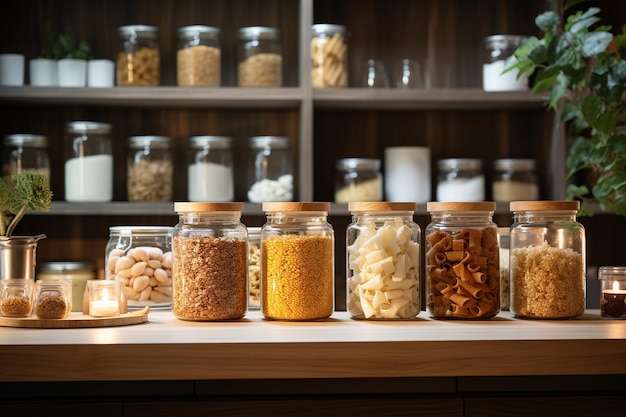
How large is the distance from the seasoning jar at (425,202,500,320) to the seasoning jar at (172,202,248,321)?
0.30 meters

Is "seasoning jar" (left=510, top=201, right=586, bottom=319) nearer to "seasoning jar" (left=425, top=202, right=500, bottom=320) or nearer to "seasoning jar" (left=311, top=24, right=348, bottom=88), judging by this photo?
"seasoning jar" (left=425, top=202, right=500, bottom=320)

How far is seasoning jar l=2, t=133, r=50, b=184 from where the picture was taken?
2512 millimetres

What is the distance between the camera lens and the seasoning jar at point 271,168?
2.55 m

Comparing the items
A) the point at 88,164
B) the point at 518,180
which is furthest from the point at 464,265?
the point at 88,164

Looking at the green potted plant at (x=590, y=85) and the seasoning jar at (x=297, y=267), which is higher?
the green potted plant at (x=590, y=85)

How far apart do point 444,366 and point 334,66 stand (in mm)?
1659

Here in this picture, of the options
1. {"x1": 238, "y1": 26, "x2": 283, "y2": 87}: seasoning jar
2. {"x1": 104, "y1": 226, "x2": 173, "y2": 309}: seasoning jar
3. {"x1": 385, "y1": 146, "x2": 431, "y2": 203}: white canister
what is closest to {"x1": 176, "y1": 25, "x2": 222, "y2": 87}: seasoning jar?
{"x1": 238, "y1": 26, "x2": 283, "y2": 87}: seasoning jar

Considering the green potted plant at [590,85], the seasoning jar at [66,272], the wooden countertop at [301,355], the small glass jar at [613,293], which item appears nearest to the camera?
the wooden countertop at [301,355]

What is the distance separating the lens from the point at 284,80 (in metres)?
2.81

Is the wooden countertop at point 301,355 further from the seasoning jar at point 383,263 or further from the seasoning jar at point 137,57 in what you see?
the seasoning jar at point 137,57

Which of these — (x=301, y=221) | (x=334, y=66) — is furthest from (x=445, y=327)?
(x=334, y=66)

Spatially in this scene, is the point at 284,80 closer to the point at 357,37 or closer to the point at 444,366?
the point at 357,37

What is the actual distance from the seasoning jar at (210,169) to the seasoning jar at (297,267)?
1263mm

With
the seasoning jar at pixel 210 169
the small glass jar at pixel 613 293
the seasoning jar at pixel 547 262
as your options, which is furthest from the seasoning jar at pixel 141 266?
the seasoning jar at pixel 210 169
